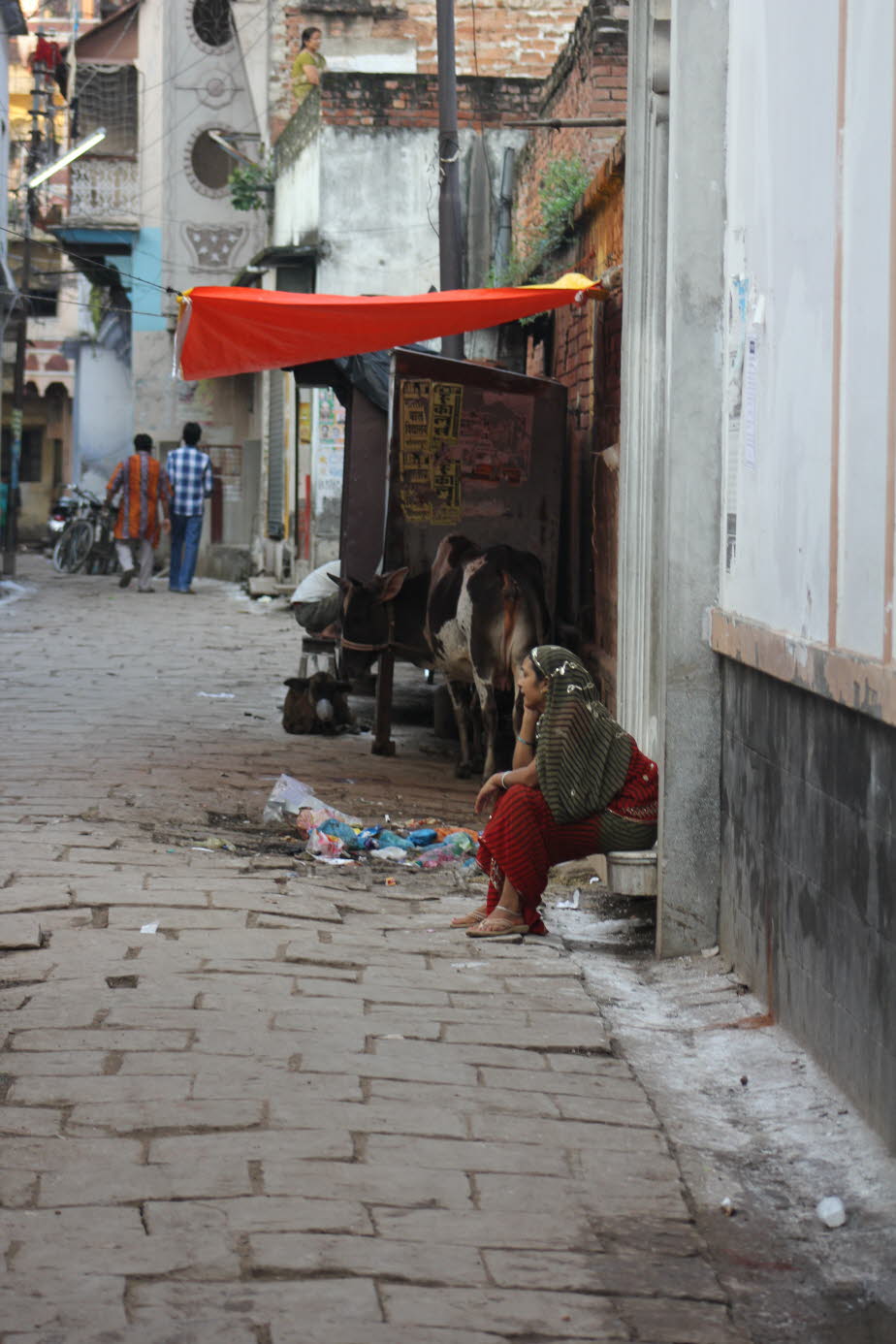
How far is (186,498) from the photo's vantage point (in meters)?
21.4

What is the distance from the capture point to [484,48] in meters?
20.3

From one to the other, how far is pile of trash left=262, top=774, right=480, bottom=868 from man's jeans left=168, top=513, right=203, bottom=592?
45.9ft

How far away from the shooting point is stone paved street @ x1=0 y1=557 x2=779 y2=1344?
3.03 meters

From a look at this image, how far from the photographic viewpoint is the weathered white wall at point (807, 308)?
3.70 metres

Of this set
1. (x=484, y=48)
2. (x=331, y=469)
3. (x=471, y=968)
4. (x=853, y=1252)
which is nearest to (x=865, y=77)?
(x=853, y=1252)

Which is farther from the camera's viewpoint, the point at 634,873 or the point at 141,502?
the point at 141,502

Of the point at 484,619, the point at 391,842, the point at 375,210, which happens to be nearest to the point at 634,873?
the point at 391,842

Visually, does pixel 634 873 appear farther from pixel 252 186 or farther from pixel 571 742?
pixel 252 186

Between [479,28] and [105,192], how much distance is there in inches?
419

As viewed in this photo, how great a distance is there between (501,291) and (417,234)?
37.4 ft

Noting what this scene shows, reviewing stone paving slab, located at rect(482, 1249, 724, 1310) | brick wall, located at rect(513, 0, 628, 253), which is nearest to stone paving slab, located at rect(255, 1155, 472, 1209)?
stone paving slab, located at rect(482, 1249, 724, 1310)

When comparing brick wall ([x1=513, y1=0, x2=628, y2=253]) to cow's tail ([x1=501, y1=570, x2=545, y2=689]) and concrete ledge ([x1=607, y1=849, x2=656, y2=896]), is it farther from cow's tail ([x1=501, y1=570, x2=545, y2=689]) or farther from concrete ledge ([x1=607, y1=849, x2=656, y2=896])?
concrete ledge ([x1=607, y1=849, x2=656, y2=896])

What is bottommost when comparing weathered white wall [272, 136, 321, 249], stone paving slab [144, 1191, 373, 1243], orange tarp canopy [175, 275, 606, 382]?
stone paving slab [144, 1191, 373, 1243]

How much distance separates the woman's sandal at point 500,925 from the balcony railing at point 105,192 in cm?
2493
